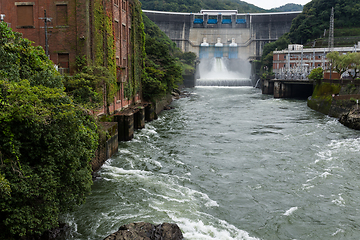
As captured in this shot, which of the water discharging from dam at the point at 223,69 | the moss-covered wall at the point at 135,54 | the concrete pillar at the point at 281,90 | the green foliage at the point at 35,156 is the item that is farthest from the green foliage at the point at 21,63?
the water discharging from dam at the point at 223,69

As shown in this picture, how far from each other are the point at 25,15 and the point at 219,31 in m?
118

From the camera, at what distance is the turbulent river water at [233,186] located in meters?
16.0

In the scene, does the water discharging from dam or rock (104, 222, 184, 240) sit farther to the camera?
the water discharging from dam

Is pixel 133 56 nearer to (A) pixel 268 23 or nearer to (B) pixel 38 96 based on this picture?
(B) pixel 38 96

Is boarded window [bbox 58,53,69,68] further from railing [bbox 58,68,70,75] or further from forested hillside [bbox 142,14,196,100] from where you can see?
forested hillside [bbox 142,14,196,100]

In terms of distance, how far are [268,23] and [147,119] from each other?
109412mm

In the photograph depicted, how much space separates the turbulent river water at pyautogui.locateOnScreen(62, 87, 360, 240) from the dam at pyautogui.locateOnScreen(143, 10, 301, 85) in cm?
10751

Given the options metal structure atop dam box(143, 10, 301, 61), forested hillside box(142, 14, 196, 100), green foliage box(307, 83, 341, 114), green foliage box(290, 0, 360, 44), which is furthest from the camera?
metal structure atop dam box(143, 10, 301, 61)

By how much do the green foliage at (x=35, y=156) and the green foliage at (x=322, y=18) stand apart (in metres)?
102

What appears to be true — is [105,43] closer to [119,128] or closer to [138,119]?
[119,128]

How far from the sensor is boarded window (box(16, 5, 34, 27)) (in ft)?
101

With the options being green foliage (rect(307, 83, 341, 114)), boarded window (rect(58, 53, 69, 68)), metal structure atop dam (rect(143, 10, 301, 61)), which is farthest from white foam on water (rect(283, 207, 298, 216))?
metal structure atop dam (rect(143, 10, 301, 61))

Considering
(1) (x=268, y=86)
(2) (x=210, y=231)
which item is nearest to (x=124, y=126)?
(2) (x=210, y=231)

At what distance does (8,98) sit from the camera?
1237 centimetres
